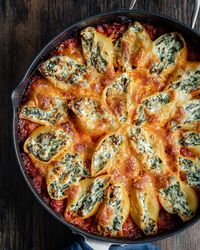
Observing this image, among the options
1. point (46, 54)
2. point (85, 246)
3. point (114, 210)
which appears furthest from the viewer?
point (85, 246)

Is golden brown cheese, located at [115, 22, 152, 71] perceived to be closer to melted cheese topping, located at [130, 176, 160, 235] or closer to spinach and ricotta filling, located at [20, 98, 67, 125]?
spinach and ricotta filling, located at [20, 98, 67, 125]

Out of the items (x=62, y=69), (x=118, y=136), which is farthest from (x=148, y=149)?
(x=62, y=69)

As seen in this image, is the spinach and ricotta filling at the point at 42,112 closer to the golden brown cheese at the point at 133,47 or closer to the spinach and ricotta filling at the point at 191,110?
the golden brown cheese at the point at 133,47

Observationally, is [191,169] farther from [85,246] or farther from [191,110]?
[85,246]

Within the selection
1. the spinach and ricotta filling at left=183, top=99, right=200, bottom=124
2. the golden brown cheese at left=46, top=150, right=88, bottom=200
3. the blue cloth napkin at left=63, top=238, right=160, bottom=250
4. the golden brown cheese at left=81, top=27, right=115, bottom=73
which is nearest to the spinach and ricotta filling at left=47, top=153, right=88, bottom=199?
the golden brown cheese at left=46, top=150, right=88, bottom=200

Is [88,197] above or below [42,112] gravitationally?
below

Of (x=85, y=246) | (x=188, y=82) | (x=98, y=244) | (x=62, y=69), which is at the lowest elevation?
(x=85, y=246)
